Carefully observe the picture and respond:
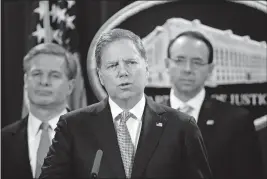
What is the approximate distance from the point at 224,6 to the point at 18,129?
4.19ft

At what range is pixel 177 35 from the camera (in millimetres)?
2105

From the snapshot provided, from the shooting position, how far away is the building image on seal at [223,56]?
6.84 ft

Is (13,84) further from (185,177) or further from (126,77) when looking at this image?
(185,177)

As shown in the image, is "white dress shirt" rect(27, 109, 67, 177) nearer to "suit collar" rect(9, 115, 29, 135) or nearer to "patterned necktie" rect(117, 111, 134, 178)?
"suit collar" rect(9, 115, 29, 135)

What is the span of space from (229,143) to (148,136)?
0.53 m

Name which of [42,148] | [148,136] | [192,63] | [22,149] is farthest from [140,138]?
[22,149]

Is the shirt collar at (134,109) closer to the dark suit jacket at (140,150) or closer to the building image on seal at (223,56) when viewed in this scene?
the dark suit jacket at (140,150)

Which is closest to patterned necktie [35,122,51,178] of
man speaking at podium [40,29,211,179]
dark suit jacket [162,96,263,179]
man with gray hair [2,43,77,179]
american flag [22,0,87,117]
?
man with gray hair [2,43,77,179]

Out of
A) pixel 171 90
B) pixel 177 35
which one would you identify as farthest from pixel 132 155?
pixel 177 35

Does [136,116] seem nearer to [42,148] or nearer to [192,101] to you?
[192,101]

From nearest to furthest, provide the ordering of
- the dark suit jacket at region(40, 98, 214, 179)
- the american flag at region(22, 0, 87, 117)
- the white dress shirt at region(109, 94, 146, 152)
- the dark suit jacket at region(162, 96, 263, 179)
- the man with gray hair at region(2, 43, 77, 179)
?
the dark suit jacket at region(40, 98, 214, 179)
the white dress shirt at region(109, 94, 146, 152)
the dark suit jacket at region(162, 96, 263, 179)
the man with gray hair at region(2, 43, 77, 179)
the american flag at region(22, 0, 87, 117)

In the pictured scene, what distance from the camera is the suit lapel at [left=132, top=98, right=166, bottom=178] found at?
5.07ft

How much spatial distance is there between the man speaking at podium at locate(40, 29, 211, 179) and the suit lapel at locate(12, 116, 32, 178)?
0.58 meters

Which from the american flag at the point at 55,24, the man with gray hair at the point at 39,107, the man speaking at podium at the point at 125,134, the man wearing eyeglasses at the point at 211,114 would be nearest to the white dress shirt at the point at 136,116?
the man speaking at podium at the point at 125,134
